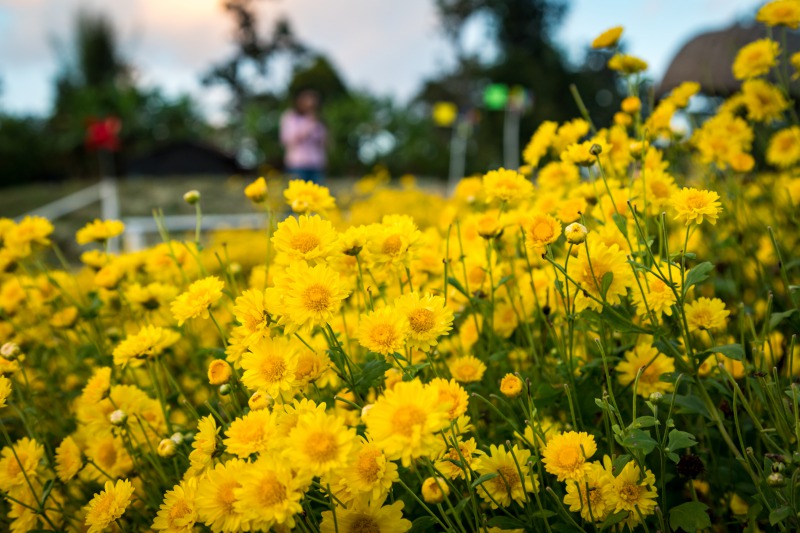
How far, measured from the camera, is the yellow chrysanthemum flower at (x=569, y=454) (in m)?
1.03

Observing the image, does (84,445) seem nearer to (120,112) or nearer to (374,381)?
(374,381)

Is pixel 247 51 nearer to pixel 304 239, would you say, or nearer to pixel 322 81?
pixel 322 81

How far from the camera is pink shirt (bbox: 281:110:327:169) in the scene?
24.0ft

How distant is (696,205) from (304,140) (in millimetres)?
6483

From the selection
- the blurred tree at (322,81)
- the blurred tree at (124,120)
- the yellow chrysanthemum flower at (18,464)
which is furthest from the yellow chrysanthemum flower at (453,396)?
the blurred tree at (322,81)

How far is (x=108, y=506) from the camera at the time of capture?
3.78ft

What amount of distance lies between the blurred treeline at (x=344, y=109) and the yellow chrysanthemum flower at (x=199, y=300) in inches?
414

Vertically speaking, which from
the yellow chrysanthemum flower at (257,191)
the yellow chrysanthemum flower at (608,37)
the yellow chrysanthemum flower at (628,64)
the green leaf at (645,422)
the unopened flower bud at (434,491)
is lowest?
the unopened flower bud at (434,491)

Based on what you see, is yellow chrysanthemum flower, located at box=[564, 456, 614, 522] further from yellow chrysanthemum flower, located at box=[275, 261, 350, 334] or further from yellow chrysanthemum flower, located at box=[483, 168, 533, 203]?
yellow chrysanthemum flower, located at box=[483, 168, 533, 203]

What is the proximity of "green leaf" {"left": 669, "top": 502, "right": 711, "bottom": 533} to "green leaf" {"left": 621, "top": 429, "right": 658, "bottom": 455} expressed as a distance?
0.51ft

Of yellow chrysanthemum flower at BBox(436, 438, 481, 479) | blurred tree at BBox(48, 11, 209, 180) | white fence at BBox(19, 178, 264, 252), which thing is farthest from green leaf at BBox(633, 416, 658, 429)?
blurred tree at BBox(48, 11, 209, 180)

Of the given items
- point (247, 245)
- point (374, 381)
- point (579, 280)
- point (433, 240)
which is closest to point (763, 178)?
point (433, 240)

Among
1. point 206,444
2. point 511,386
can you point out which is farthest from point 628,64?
point 206,444

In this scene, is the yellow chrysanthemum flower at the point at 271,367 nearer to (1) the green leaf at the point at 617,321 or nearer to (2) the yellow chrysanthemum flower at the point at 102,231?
(1) the green leaf at the point at 617,321
